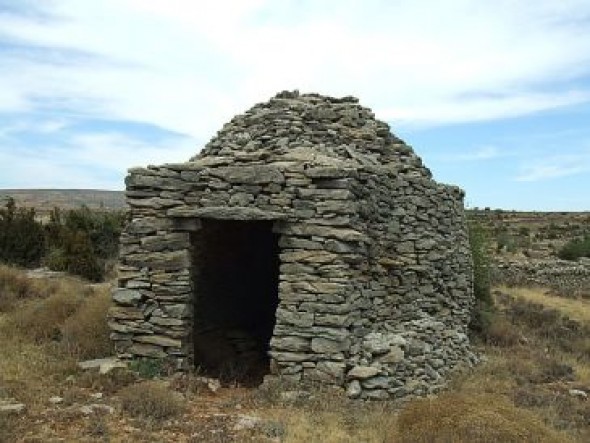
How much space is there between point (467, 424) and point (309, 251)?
10.3 feet

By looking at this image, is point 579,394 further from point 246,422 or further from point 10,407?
point 10,407

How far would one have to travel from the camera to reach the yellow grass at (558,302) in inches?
761

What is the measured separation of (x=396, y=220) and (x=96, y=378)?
4.38 metres

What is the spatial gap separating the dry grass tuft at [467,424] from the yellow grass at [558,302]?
12.5 meters

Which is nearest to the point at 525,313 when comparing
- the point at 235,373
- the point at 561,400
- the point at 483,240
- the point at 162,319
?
the point at 483,240

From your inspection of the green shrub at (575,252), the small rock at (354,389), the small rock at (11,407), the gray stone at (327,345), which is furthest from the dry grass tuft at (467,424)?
the green shrub at (575,252)

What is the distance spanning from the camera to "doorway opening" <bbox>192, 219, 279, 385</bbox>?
1035cm

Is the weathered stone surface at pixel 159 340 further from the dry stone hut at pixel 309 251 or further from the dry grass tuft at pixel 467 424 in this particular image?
the dry grass tuft at pixel 467 424

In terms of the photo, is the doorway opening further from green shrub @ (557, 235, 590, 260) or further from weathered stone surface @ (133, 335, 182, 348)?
green shrub @ (557, 235, 590, 260)

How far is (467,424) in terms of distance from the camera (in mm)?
6391

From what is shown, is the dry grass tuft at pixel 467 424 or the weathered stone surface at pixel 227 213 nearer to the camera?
the dry grass tuft at pixel 467 424

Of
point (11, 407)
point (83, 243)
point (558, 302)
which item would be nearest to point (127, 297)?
point (11, 407)

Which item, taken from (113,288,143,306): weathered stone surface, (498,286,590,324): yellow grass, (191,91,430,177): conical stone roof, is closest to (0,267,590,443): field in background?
(113,288,143,306): weathered stone surface

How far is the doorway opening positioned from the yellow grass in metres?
9.82
